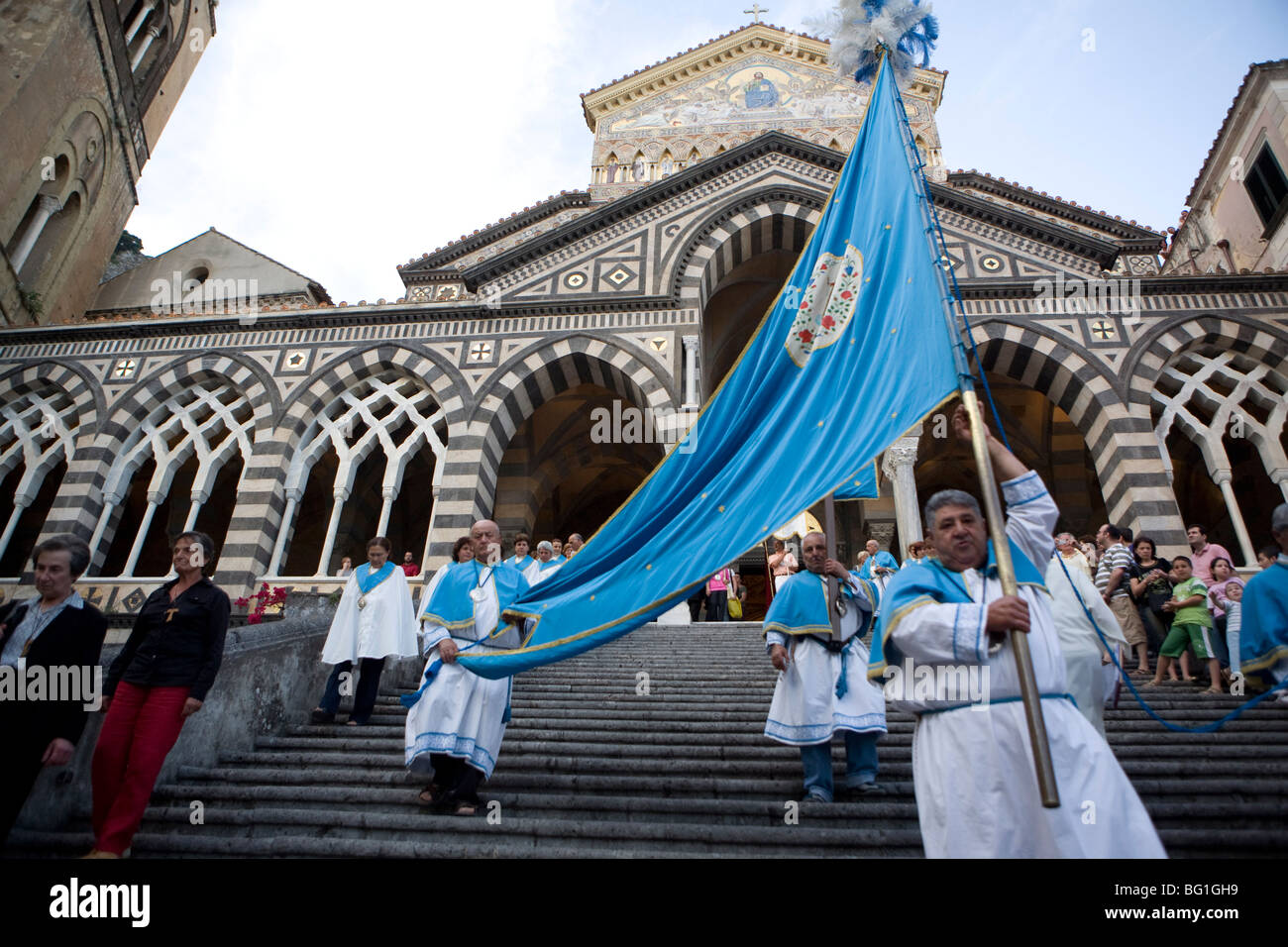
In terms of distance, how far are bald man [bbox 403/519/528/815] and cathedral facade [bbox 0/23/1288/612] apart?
7902mm

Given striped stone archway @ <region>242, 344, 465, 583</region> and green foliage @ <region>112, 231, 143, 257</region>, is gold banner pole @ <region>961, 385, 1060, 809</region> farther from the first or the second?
green foliage @ <region>112, 231, 143, 257</region>

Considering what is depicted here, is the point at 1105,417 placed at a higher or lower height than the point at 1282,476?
higher

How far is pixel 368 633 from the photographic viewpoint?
6215 millimetres

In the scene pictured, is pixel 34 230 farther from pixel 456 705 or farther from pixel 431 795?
pixel 431 795

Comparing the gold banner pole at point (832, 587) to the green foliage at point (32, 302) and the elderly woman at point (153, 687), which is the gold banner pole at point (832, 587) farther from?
the green foliage at point (32, 302)

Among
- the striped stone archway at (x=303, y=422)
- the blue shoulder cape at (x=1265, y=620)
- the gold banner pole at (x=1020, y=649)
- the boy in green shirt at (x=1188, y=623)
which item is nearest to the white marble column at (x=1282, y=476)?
the boy in green shirt at (x=1188, y=623)

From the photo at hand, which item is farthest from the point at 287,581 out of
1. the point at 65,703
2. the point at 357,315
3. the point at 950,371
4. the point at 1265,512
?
the point at 1265,512

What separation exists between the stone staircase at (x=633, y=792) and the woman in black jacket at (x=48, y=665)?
80cm

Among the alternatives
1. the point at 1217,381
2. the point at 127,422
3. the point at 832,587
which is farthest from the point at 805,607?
the point at 127,422

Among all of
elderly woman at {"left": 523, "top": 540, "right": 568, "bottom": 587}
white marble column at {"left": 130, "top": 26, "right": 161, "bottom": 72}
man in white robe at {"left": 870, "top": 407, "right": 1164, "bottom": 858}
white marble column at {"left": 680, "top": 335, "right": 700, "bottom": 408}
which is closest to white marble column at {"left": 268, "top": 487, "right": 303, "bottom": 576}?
elderly woman at {"left": 523, "top": 540, "right": 568, "bottom": 587}

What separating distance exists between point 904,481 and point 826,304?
10.6 metres

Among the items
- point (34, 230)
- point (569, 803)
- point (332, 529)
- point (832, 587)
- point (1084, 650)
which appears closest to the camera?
point (1084, 650)

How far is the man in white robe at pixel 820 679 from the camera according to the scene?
4.22 meters

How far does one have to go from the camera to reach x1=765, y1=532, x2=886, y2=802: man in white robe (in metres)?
4.22
